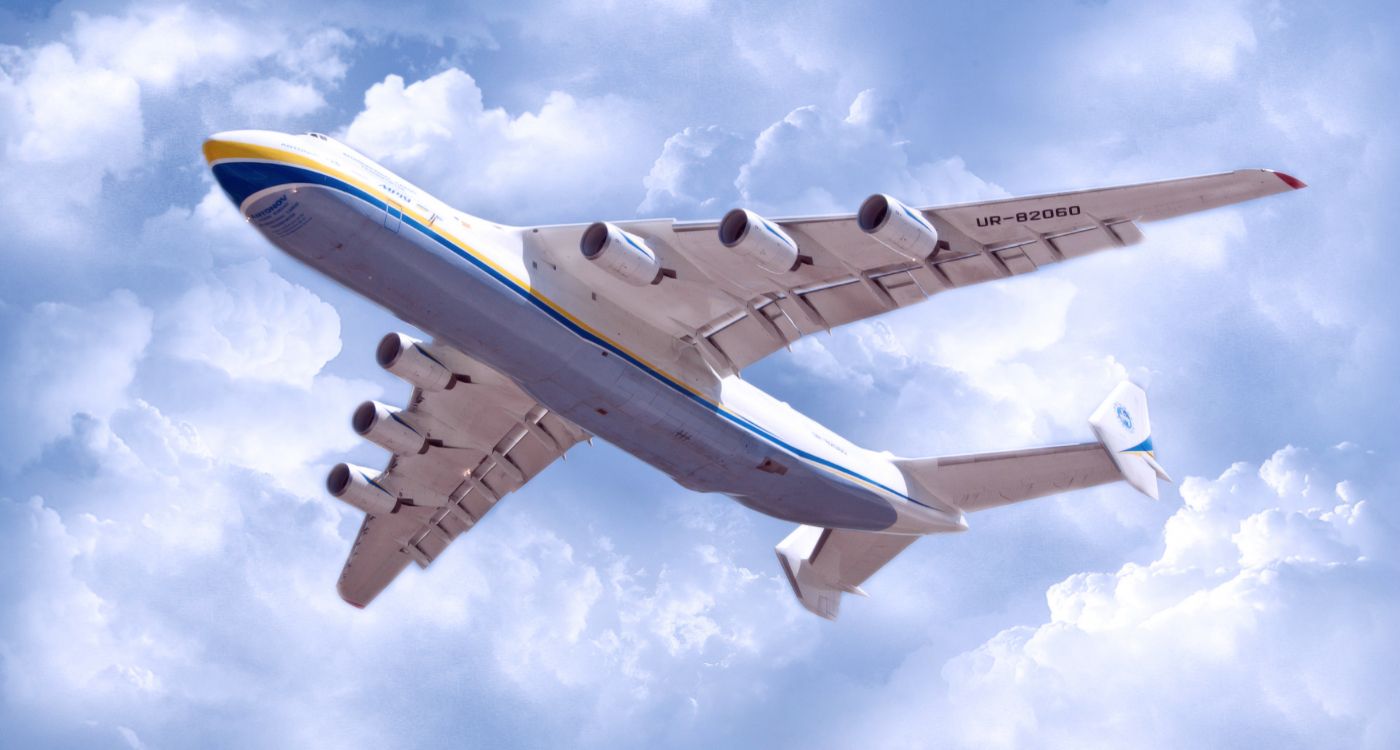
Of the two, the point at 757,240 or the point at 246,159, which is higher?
the point at 246,159

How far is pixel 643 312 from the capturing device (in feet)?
57.9

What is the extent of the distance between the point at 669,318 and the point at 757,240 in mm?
2304

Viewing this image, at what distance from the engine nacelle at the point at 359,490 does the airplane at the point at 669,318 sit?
1.1 inches

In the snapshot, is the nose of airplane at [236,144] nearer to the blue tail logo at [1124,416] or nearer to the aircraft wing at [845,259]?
the aircraft wing at [845,259]

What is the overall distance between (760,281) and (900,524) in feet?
14.4

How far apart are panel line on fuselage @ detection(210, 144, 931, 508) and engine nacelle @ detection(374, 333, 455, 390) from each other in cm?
303

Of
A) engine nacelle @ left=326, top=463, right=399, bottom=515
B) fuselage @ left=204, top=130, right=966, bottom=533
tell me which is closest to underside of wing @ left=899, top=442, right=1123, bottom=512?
fuselage @ left=204, top=130, right=966, bottom=533

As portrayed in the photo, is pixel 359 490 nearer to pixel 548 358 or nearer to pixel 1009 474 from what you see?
pixel 548 358

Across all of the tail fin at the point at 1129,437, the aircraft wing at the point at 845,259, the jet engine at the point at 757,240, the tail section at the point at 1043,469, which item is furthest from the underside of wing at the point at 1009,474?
the jet engine at the point at 757,240

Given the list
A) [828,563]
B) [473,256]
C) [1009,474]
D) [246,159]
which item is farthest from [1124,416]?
[246,159]

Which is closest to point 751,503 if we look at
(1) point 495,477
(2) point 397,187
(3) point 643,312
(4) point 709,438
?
(4) point 709,438

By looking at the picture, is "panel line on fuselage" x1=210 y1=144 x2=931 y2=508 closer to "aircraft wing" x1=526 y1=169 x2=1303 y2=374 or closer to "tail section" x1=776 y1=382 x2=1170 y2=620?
"aircraft wing" x1=526 y1=169 x2=1303 y2=374

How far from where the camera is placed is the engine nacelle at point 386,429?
66.7 feet

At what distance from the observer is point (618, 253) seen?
16.2 metres
